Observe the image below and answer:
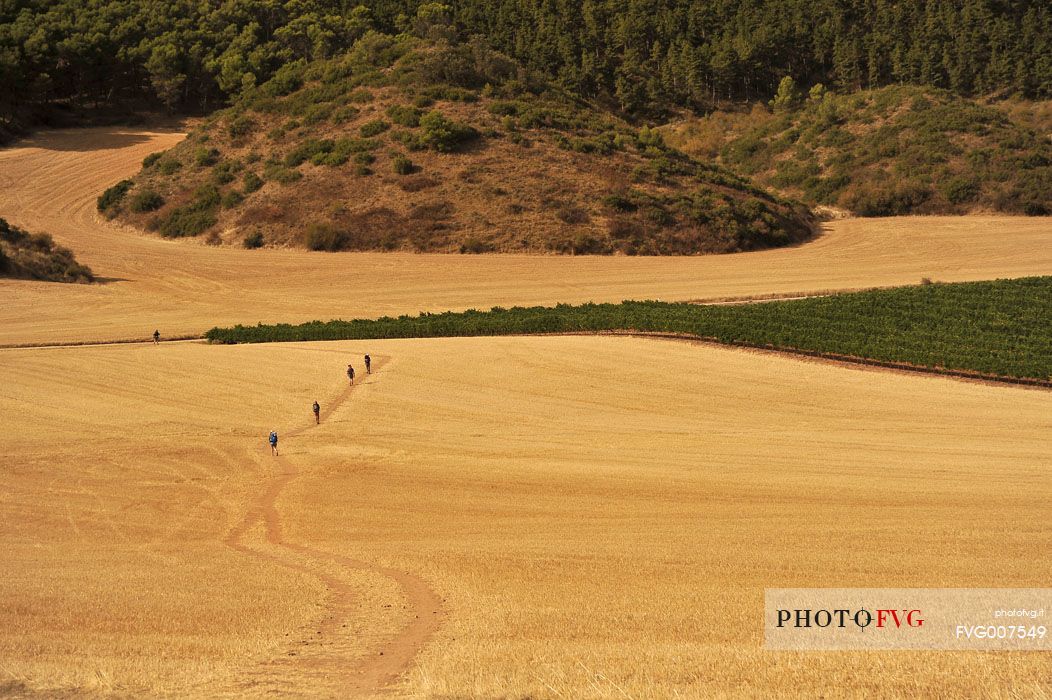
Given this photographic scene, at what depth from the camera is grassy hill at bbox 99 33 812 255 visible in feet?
217

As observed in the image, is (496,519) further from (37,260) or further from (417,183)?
(417,183)

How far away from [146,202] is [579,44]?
54568mm

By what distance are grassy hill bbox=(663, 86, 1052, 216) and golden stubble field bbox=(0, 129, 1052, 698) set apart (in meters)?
49.5

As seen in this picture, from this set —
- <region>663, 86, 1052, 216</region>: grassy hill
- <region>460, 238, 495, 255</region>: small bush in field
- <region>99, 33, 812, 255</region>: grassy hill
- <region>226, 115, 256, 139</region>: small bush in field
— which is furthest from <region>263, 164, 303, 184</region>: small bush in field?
<region>663, 86, 1052, 216</region>: grassy hill

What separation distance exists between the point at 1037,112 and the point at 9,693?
101940 millimetres

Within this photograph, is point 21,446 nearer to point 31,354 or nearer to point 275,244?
point 31,354

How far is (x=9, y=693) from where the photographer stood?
13.2 m

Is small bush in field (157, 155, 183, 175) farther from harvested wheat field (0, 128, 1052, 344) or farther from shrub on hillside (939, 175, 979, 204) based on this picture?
shrub on hillside (939, 175, 979, 204)

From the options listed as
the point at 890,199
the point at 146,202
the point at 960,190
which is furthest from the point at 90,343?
the point at 960,190

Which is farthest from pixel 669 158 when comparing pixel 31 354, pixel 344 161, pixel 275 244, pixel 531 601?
pixel 531 601

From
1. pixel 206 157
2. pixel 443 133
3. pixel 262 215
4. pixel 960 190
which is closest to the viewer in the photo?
pixel 262 215

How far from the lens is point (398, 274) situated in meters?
59.2

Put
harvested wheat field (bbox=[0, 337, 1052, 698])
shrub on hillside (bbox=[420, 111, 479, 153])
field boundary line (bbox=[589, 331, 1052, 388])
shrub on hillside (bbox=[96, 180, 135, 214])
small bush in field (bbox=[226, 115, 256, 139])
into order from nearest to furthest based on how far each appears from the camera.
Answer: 1. harvested wheat field (bbox=[0, 337, 1052, 698])
2. field boundary line (bbox=[589, 331, 1052, 388])
3. shrub on hillside (bbox=[420, 111, 479, 153])
4. shrub on hillside (bbox=[96, 180, 135, 214])
5. small bush in field (bbox=[226, 115, 256, 139])

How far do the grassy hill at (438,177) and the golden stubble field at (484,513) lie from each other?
2369cm
